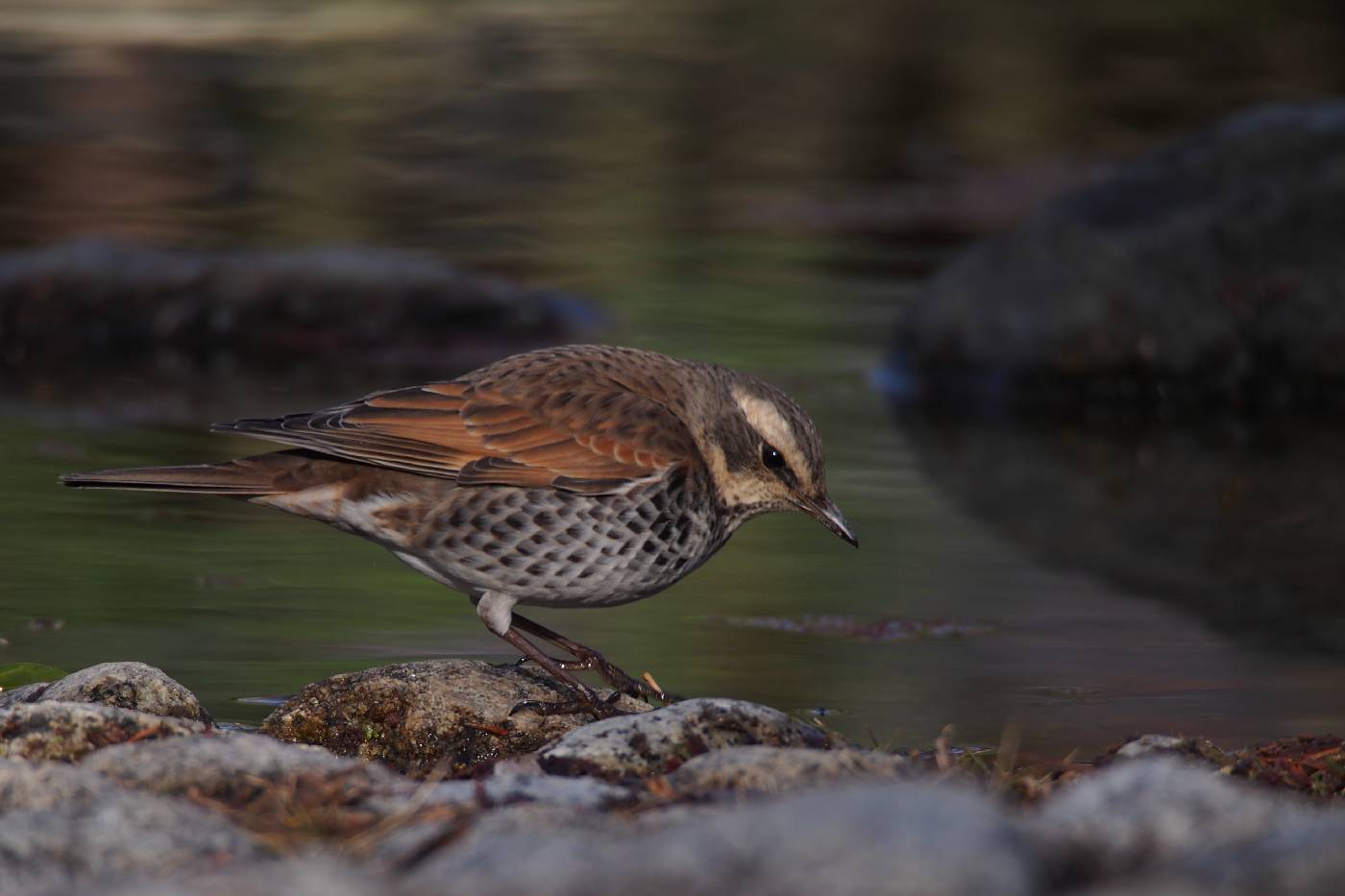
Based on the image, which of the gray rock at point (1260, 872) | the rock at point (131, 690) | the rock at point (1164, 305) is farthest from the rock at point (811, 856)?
the rock at point (1164, 305)

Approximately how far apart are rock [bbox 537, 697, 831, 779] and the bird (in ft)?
3.16

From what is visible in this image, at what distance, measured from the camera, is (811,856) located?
11.2ft

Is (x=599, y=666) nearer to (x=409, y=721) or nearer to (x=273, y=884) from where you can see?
(x=409, y=721)

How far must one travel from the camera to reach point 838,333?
14.9 m

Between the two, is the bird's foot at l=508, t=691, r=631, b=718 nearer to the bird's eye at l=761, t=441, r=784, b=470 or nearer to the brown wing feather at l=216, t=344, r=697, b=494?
the brown wing feather at l=216, t=344, r=697, b=494

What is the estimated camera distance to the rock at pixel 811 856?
11.1 feet

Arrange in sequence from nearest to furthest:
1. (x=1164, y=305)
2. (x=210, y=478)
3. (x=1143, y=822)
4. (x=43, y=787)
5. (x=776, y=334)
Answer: (x=1143, y=822)
(x=43, y=787)
(x=210, y=478)
(x=1164, y=305)
(x=776, y=334)

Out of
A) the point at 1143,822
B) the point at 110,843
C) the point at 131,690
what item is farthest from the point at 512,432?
the point at 1143,822

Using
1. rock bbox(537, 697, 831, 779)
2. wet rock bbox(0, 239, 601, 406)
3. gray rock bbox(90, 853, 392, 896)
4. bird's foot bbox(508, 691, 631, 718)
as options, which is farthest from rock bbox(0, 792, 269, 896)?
wet rock bbox(0, 239, 601, 406)

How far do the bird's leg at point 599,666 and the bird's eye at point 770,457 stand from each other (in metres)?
0.82

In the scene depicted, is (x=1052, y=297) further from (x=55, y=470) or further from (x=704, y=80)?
(x=704, y=80)

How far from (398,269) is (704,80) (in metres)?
14.2

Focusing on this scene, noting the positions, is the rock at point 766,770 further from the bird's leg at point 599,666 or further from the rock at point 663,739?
the bird's leg at point 599,666

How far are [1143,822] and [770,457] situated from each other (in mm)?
3393
